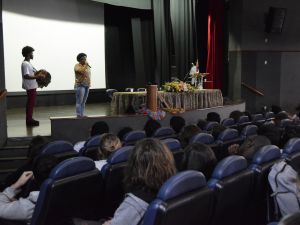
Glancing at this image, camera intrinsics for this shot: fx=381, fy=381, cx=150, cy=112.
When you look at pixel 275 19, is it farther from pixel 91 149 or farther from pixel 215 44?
pixel 91 149

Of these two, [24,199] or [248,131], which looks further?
[248,131]

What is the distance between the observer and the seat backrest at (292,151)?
2.69m

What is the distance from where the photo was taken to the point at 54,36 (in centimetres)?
916

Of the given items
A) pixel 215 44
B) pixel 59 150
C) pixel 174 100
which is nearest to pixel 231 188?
pixel 59 150

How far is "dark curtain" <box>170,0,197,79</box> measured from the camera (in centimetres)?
941

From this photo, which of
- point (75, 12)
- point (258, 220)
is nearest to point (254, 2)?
point (75, 12)

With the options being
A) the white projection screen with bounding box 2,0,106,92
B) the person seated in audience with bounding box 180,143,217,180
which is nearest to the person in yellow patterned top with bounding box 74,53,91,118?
the white projection screen with bounding box 2,0,106,92

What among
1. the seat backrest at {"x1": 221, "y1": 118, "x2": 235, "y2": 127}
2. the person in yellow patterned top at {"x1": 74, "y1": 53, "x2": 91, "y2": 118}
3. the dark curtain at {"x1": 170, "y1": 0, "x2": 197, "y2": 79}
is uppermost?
the dark curtain at {"x1": 170, "y1": 0, "x2": 197, "y2": 79}

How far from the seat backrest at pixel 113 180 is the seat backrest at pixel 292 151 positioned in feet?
3.83

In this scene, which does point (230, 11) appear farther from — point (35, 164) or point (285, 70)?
point (35, 164)

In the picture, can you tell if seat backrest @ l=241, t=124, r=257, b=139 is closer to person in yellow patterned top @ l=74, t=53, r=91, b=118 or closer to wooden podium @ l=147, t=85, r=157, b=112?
wooden podium @ l=147, t=85, r=157, b=112

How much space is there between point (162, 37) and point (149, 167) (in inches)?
307

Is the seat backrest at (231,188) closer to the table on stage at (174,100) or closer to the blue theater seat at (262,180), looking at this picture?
the blue theater seat at (262,180)

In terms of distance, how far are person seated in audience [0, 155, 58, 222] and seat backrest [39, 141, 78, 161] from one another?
51cm
